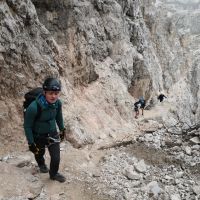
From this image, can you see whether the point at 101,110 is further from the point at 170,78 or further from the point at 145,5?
the point at 170,78

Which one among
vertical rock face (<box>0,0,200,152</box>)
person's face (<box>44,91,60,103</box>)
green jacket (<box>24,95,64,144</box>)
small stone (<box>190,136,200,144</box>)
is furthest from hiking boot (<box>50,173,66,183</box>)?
small stone (<box>190,136,200,144</box>)

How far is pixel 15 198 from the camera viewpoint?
7.25m

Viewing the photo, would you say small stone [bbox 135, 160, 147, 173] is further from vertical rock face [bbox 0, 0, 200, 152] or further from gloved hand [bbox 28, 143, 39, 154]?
vertical rock face [bbox 0, 0, 200, 152]

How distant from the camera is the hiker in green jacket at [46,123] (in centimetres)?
702

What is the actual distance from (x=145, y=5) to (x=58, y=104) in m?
35.5

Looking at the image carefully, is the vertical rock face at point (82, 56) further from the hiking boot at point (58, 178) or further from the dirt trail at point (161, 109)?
the hiking boot at point (58, 178)

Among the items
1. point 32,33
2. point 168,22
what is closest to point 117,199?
point 32,33

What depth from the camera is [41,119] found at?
7312mm

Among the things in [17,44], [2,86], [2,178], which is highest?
[17,44]

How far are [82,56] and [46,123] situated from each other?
10917 millimetres

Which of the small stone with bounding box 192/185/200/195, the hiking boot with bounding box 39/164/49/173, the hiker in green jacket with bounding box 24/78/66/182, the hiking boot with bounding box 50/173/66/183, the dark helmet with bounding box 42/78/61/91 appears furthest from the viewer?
the hiking boot with bounding box 39/164/49/173

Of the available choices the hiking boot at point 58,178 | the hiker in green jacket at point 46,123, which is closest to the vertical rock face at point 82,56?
the hiking boot at point 58,178

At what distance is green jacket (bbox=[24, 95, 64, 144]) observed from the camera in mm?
7070

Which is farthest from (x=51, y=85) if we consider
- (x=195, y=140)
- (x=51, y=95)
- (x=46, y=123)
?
(x=195, y=140)
